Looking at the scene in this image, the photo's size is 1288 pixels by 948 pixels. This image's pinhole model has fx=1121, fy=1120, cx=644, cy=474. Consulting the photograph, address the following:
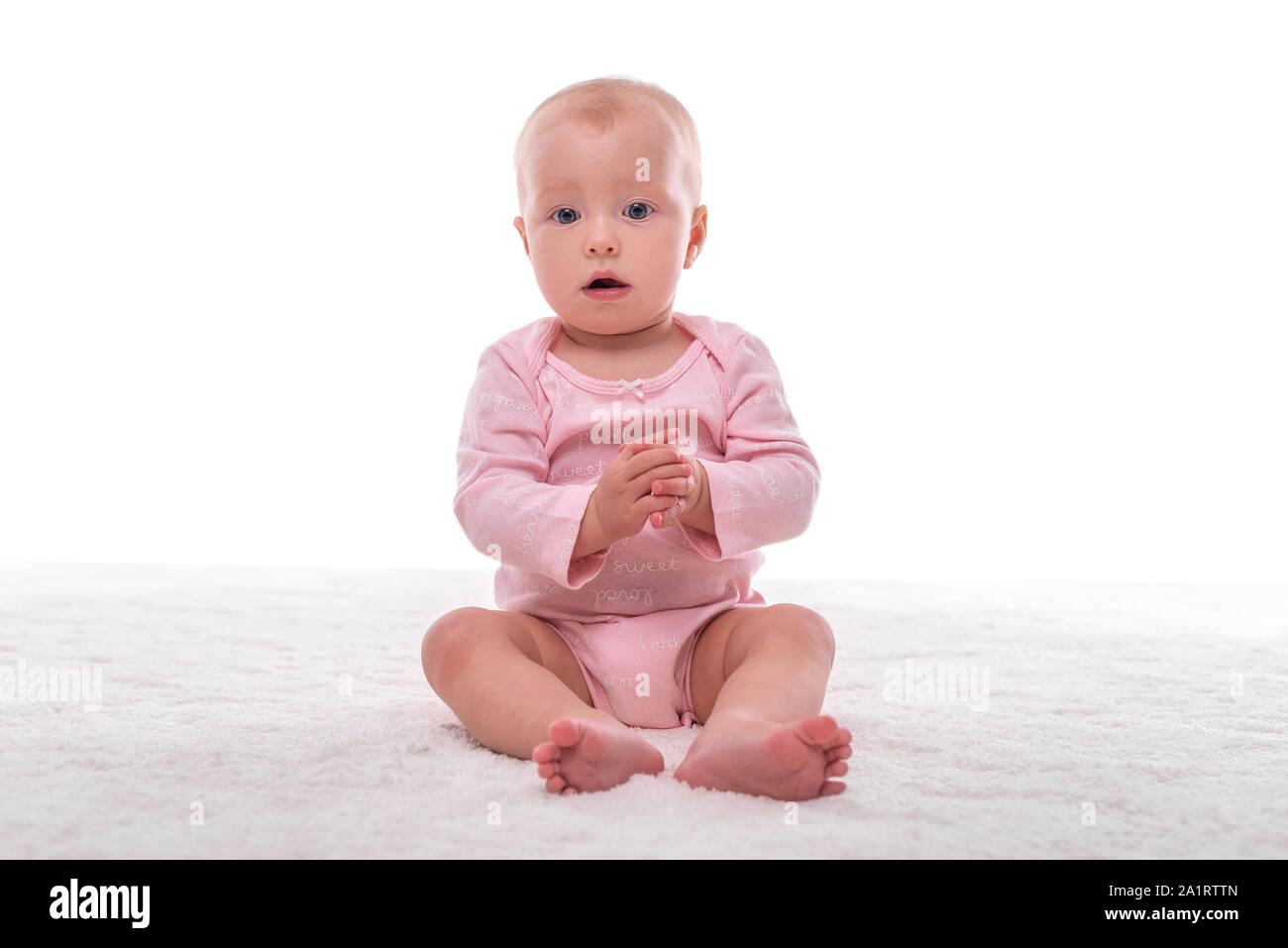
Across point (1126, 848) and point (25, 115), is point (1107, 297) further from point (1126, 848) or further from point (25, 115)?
point (25, 115)

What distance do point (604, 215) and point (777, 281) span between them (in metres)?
1.84

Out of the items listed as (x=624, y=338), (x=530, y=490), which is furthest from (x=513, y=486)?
(x=624, y=338)

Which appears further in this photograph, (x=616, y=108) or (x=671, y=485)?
(x=616, y=108)

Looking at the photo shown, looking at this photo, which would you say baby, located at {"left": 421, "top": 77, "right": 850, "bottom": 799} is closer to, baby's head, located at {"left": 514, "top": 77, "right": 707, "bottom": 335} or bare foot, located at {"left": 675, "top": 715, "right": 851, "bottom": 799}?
baby's head, located at {"left": 514, "top": 77, "right": 707, "bottom": 335}

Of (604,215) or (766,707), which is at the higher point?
(604,215)

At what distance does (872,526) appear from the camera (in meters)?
3.02

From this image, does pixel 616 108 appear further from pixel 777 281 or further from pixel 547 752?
pixel 777 281

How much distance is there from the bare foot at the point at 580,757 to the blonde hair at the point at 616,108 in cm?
63

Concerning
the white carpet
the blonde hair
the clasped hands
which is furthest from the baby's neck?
the white carpet

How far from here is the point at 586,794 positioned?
32.4 inches

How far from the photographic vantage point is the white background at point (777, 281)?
2.92 m

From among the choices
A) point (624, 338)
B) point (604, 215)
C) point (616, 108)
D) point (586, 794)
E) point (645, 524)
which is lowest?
point (586, 794)
